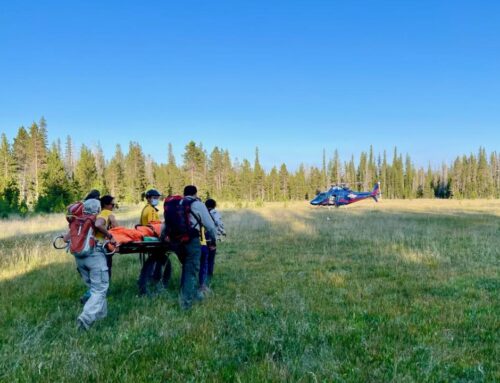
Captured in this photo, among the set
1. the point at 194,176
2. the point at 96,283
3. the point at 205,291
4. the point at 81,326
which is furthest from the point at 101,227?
the point at 194,176

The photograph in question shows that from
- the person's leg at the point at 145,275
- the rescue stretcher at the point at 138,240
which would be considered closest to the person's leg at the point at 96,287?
the rescue stretcher at the point at 138,240

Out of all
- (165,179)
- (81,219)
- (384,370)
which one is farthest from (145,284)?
(165,179)

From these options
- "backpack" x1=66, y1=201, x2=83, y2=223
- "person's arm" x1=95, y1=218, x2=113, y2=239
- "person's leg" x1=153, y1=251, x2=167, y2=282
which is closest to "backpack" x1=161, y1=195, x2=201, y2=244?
"person's arm" x1=95, y1=218, x2=113, y2=239

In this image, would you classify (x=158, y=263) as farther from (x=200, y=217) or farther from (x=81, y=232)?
(x=81, y=232)

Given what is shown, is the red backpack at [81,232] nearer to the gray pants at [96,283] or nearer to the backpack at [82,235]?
the backpack at [82,235]

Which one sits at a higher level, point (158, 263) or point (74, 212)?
point (74, 212)

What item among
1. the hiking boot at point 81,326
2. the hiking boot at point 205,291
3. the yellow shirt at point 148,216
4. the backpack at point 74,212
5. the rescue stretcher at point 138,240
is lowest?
the hiking boot at point 205,291

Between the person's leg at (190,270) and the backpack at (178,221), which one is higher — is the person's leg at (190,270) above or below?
below

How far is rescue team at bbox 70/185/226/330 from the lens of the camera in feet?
20.4

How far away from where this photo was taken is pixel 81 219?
20.3 feet

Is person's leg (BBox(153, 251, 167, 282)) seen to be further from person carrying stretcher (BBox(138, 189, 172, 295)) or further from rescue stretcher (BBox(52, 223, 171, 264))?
rescue stretcher (BBox(52, 223, 171, 264))

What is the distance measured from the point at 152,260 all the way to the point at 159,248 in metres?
0.95

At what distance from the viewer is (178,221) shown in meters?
7.20

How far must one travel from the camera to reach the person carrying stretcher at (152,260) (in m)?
8.60
